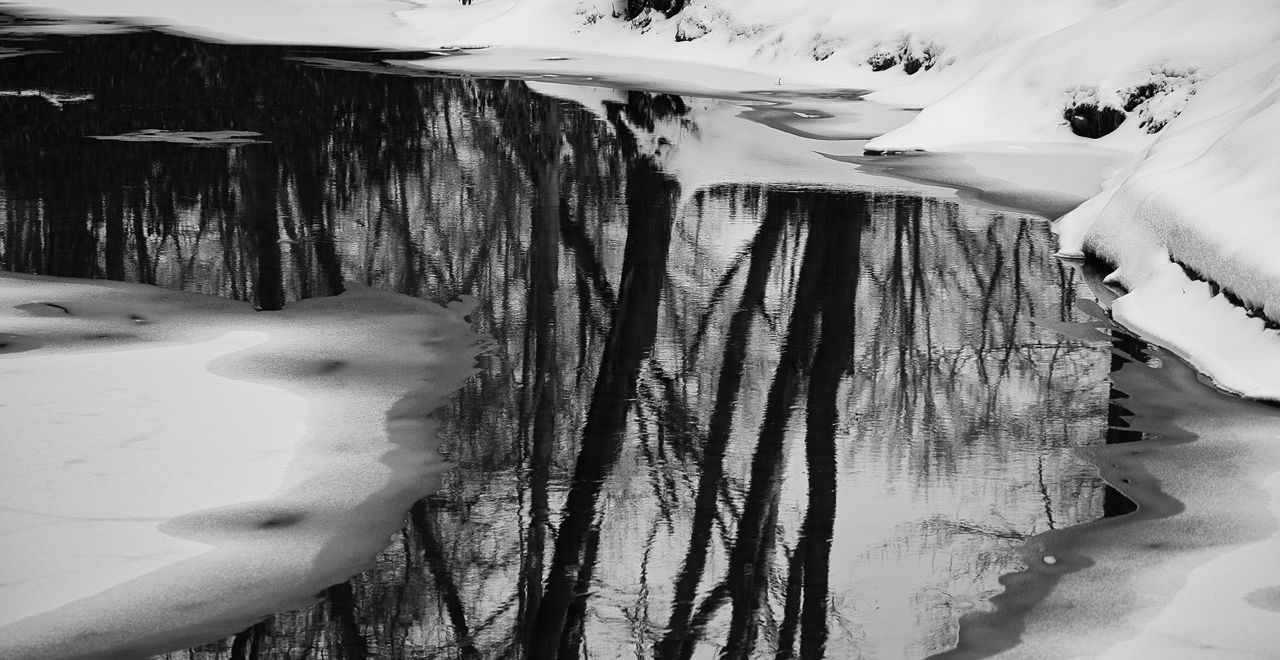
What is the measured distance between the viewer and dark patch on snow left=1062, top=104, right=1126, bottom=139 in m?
19.4

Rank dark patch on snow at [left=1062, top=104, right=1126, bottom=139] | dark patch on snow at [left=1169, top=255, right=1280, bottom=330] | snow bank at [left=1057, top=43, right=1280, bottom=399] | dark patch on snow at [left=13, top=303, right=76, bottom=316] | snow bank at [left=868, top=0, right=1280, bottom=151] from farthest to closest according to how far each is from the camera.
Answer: dark patch on snow at [left=1062, top=104, right=1126, bottom=139], snow bank at [left=868, top=0, right=1280, bottom=151], dark patch on snow at [left=13, top=303, right=76, bottom=316], snow bank at [left=1057, top=43, right=1280, bottom=399], dark patch on snow at [left=1169, top=255, right=1280, bottom=330]

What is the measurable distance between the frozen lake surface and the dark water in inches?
1.1

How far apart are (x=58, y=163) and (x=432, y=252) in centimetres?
647

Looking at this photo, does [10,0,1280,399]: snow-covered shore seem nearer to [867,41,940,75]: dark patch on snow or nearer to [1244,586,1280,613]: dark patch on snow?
[867,41,940,75]: dark patch on snow

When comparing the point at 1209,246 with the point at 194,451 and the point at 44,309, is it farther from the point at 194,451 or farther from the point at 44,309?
the point at 44,309

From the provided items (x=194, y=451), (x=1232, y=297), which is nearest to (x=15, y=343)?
(x=194, y=451)

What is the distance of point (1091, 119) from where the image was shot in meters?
19.4

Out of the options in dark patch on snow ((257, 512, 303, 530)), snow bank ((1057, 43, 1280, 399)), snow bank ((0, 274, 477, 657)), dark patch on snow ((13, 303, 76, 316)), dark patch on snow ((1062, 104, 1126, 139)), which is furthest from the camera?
dark patch on snow ((1062, 104, 1126, 139))

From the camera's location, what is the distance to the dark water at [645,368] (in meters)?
5.79

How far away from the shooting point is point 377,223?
44.2 ft

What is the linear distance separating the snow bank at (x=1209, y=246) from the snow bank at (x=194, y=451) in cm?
496

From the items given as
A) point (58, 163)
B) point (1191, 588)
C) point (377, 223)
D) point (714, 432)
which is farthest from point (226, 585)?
point (58, 163)

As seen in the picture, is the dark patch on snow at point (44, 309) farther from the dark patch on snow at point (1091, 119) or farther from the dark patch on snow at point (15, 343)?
the dark patch on snow at point (1091, 119)

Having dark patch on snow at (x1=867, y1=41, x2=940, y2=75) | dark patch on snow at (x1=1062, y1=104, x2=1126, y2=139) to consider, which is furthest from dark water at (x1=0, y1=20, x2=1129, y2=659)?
dark patch on snow at (x1=867, y1=41, x2=940, y2=75)
